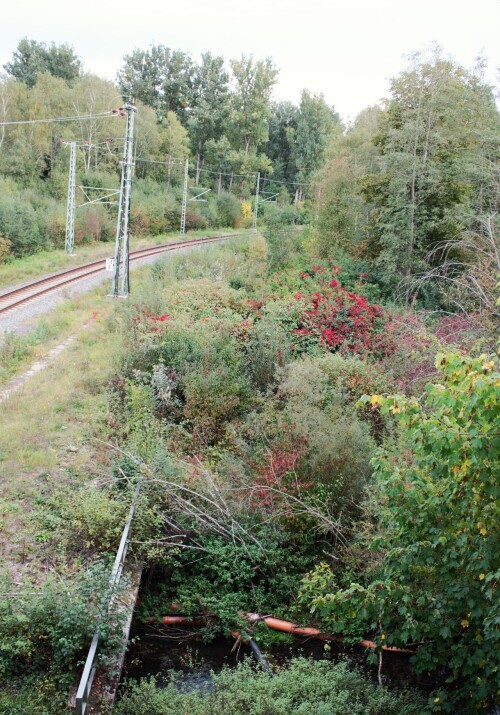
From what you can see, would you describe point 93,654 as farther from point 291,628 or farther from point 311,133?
point 311,133

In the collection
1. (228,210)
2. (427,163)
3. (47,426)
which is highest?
(427,163)

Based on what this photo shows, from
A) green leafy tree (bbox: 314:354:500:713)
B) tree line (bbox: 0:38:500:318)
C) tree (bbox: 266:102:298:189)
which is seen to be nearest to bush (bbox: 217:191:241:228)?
tree line (bbox: 0:38:500:318)

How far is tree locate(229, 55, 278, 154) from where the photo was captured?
202 feet

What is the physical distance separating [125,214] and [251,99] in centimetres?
4636

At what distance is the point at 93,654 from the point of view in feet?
18.3

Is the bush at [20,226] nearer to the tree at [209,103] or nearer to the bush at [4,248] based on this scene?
the bush at [4,248]

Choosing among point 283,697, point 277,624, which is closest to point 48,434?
point 277,624

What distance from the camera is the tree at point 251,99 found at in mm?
61562

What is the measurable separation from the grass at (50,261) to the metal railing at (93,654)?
19329mm

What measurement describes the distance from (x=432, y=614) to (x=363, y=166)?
29486mm

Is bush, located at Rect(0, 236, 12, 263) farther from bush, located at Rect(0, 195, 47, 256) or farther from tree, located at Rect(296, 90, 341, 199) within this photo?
tree, located at Rect(296, 90, 341, 199)

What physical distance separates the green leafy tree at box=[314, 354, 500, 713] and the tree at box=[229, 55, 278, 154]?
6043cm

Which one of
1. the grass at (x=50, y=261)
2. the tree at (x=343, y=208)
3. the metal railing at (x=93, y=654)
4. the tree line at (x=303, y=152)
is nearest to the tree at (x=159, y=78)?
the tree line at (x=303, y=152)

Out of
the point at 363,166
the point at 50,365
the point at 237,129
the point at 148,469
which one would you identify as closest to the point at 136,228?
the point at 363,166
